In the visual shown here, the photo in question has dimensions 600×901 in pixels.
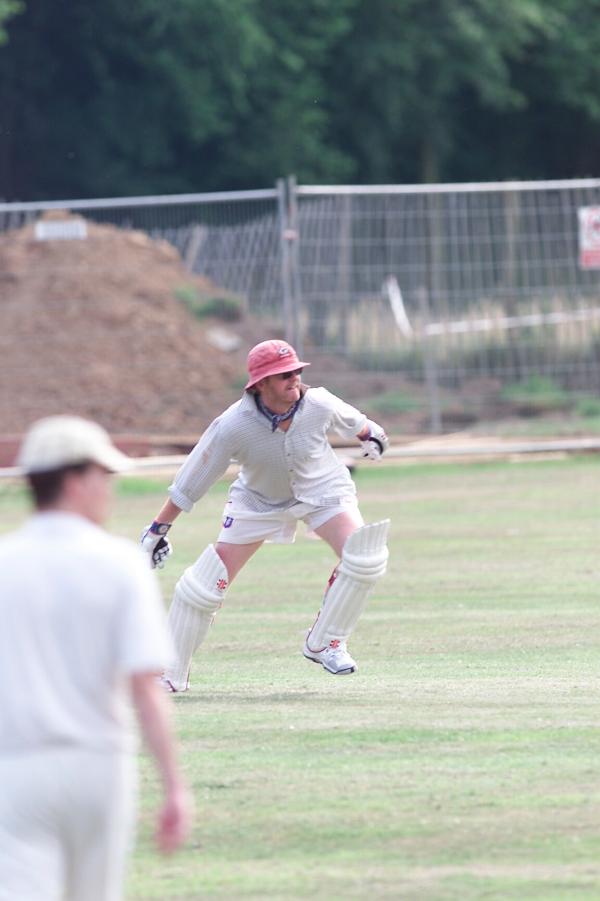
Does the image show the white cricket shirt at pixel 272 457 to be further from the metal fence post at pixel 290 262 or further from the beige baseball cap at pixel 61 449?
the metal fence post at pixel 290 262

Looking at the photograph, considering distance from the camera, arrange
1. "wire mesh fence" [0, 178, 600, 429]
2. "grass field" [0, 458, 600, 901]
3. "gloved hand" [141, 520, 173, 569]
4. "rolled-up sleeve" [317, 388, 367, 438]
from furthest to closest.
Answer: "wire mesh fence" [0, 178, 600, 429] → "rolled-up sleeve" [317, 388, 367, 438] → "gloved hand" [141, 520, 173, 569] → "grass field" [0, 458, 600, 901]

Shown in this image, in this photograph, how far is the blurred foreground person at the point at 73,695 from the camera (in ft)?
12.6

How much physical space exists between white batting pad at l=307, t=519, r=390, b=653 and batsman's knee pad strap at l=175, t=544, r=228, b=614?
1.67ft

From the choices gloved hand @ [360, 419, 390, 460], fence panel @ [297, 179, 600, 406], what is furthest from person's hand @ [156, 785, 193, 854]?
fence panel @ [297, 179, 600, 406]

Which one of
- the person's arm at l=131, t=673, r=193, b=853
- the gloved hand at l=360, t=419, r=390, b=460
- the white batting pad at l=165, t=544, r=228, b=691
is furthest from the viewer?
the gloved hand at l=360, t=419, r=390, b=460

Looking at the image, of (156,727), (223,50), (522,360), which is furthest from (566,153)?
(156,727)

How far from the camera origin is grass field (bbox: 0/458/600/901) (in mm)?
5570

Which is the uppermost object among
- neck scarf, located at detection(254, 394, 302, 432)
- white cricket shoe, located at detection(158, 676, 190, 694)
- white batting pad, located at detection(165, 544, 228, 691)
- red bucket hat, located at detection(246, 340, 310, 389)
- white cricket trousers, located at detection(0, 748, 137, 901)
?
red bucket hat, located at detection(246, 340, 310, 389)

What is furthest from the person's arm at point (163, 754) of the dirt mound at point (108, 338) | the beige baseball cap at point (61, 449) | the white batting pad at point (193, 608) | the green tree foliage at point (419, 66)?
the green tree foliage at point (419, 66)

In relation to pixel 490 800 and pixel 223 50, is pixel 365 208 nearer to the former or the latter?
pixel 490 800

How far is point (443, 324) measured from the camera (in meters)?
20.9

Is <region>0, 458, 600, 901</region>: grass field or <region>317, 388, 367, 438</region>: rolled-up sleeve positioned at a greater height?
<region>317, 388, 367, 438</region>: rolled-up sleeve

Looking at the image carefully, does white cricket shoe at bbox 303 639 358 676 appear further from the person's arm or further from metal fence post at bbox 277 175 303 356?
metal fence post at bbox 277 175 303 356

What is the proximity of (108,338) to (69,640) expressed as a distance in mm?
19031
